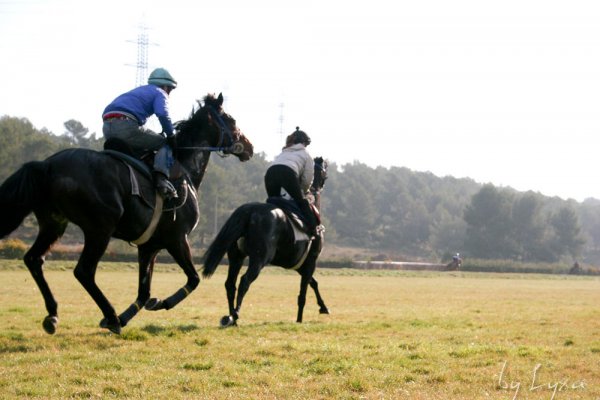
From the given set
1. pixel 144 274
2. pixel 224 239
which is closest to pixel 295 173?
pixel 224 239

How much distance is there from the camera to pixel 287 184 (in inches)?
546

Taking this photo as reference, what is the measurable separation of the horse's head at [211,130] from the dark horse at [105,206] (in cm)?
2

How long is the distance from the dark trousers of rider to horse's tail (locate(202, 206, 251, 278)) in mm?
1031

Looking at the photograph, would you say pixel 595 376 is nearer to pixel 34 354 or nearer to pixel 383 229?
pixel 34 354

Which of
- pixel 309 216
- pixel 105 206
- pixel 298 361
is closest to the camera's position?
pixel 298 361

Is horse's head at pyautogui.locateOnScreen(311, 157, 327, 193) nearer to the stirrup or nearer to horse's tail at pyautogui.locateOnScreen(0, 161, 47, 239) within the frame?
the stirrup

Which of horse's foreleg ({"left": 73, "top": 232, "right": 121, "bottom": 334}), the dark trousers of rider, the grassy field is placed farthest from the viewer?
the dark trousers of rider

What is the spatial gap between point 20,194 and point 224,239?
13.2 feet

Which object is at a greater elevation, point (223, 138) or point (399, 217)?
point (399, 217)

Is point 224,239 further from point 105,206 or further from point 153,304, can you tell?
point 105,206

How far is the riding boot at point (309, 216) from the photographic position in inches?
550

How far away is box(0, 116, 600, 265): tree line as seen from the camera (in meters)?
113

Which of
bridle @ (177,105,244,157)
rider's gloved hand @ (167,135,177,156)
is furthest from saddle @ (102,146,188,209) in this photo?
bridle @ (177,105,244,157)

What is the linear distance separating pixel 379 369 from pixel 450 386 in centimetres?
98
